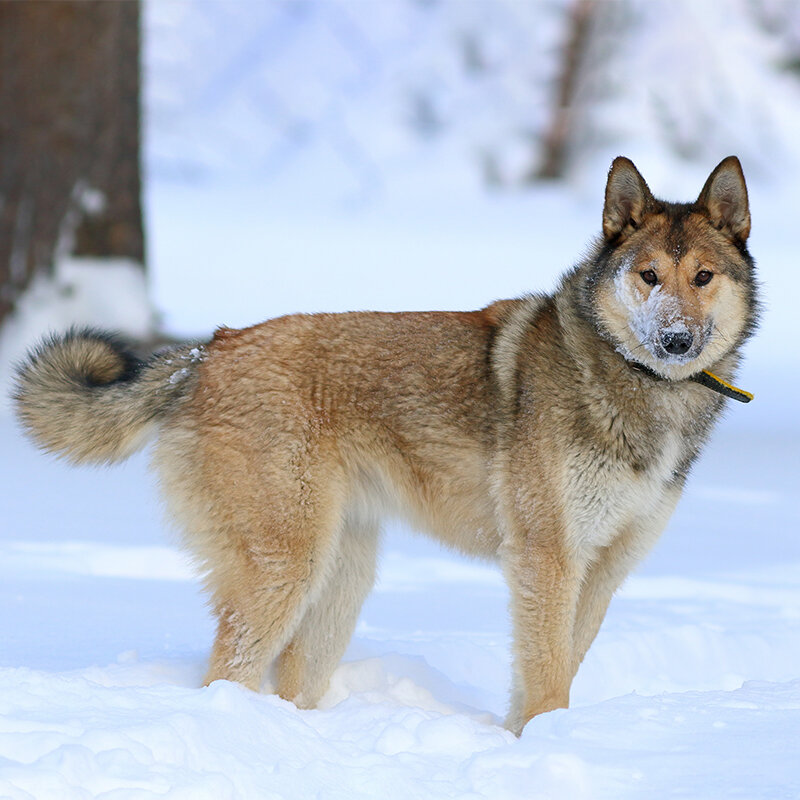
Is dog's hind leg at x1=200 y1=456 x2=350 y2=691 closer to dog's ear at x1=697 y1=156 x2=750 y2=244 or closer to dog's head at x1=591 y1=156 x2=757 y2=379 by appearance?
dog's head at x1=591 y1=156 x2=757 y2=379

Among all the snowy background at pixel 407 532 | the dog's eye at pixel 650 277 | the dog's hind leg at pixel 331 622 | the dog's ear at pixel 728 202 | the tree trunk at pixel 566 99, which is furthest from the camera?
the tree trunk at pixel 566 99

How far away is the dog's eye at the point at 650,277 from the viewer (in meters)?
3.84

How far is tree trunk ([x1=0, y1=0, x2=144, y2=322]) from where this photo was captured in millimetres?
8742

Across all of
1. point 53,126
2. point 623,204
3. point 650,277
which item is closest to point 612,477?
point 650,277

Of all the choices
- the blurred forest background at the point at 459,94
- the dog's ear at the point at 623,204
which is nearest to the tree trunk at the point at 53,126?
the dog's ear at the point at 623,204

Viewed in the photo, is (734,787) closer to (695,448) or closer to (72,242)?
(695,448)

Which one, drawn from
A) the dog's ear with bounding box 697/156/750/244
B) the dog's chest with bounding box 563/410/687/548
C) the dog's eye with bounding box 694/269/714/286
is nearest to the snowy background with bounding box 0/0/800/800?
the dog's chest with bounding box 563/410/687/548

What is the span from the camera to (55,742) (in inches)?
111

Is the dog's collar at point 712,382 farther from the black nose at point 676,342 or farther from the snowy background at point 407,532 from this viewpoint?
the snowy background at point 407,532

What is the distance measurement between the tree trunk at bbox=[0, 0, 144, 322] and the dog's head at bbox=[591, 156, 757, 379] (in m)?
5.89

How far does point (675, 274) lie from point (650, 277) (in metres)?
0.08

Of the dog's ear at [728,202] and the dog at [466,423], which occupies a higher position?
the dog's ear at [728,202]

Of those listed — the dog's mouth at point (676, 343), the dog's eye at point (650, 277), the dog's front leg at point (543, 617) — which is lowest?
the dog's front leg at point (543, 617)

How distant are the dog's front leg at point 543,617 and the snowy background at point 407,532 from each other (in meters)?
0.28
